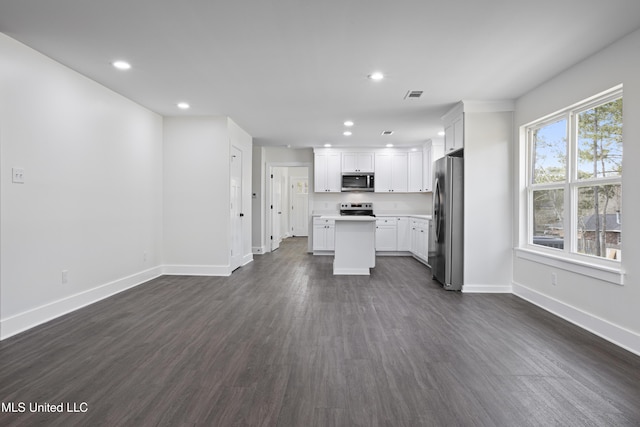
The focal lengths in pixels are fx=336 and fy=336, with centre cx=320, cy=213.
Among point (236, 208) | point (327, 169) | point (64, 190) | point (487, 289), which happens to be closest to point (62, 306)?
point (64, 190)

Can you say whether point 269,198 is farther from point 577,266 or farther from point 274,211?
point 577,266

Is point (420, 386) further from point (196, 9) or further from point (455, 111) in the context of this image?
point (455, 111)

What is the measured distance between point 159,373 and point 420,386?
1.67 m

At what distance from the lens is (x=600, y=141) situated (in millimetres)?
3117

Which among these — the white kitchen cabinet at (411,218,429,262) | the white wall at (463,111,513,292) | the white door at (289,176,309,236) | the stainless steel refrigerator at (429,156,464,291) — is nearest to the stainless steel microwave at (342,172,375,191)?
the white kitchen cabinet at (411,218,429,262)

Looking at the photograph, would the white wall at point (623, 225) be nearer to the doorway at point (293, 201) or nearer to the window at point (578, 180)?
the window at point (578, 180)

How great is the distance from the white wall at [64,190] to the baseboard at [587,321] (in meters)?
4.99

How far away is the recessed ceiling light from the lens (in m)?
3.32

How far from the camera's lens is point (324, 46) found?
116 inches

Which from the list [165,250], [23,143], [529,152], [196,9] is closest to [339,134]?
[529,152]

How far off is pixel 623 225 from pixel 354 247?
3.39 meters

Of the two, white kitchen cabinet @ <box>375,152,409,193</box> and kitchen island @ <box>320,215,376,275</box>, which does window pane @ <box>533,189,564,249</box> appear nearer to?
kitchen island @ <box>320,215,376,275</box>

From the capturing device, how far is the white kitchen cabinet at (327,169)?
781 cm

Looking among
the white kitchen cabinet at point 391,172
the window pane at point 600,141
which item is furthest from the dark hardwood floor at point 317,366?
the white kitchen cabinet at point 391,172
